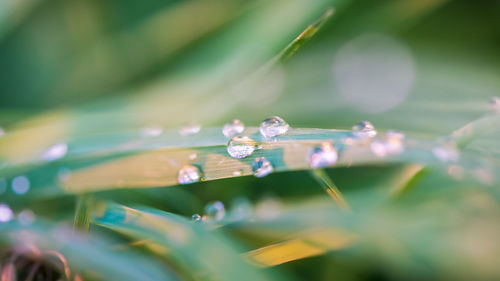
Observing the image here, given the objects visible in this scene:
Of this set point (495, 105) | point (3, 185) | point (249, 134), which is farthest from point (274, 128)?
point (3, 185)

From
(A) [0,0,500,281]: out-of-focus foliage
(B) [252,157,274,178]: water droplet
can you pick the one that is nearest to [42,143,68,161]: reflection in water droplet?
(A) [0,0,500,281]: out-of-focus foliage

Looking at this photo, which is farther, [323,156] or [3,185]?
[3,185]

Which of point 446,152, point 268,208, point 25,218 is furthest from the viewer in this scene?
point 268,208

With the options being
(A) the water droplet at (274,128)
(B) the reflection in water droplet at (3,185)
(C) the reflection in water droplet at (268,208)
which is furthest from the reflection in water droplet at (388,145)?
(B) the reflection in water droplet at (3,185)

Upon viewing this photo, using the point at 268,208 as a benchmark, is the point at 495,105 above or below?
above

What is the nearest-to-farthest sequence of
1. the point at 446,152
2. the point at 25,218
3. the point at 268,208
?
1. the point at 446,152
2. the point at 25,218
3. the point at 268,208

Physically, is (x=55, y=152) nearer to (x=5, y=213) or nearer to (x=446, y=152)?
(x=5, y=213)
